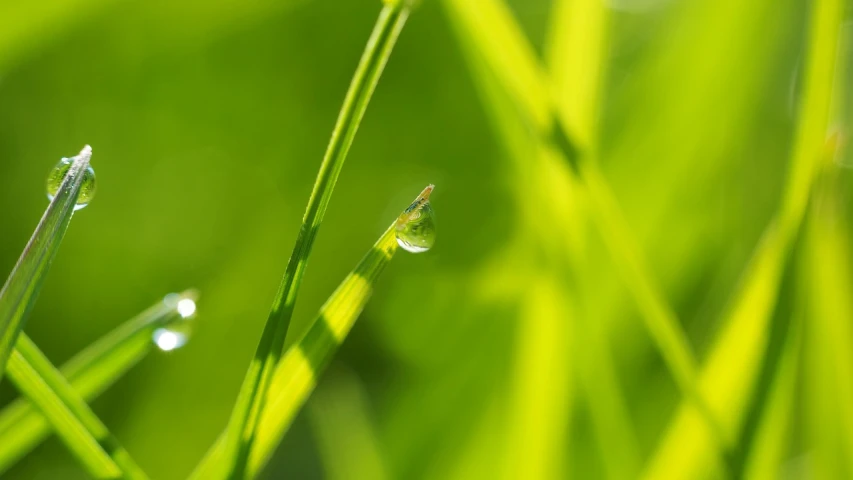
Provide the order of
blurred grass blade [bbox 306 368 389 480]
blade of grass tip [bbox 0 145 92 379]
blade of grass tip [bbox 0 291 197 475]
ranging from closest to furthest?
1. blade of grass tip [bbox 0 145 92 379]
2. blade of grass tip [bbox 0 291 197 475]
3. blurred grass blade [bbox 306 368 389 480]

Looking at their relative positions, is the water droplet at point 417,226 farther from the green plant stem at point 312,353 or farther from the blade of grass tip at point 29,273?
the blade of grass tip at point 29,273

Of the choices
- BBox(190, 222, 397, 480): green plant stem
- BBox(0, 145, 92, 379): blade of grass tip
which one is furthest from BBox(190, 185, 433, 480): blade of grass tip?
BBox(0, 145, 92, 379): blade of grass tip

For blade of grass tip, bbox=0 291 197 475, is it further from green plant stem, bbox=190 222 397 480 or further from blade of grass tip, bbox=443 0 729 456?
blade of grass tip, bbox=443 0 729 456

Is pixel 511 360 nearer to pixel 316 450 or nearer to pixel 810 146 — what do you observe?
pixel 316 450

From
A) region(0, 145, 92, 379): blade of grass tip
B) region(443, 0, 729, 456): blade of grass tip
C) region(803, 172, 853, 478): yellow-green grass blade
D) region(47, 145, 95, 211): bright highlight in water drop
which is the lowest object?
region(803, 172, 853, 478): yellow-green grass blade

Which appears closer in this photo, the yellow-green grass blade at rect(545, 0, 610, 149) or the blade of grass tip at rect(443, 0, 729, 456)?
the blade of grass tip at rect(443, 0, 729, 456)

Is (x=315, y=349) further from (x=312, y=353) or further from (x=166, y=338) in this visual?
(x=166, y=338)

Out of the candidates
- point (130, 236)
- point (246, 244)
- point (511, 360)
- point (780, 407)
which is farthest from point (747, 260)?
point (130, 236)

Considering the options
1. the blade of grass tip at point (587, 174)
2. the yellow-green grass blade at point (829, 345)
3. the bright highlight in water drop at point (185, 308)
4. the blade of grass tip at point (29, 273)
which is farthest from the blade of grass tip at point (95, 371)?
the yellow-green grass blade at point (829, 345)
